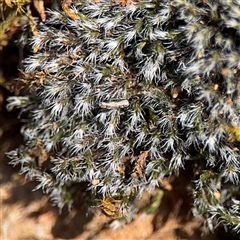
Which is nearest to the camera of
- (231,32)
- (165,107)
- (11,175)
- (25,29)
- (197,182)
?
(231,32)

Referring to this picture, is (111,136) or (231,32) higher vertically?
(231,32)

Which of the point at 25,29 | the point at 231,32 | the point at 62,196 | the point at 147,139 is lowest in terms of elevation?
the point at 62,196

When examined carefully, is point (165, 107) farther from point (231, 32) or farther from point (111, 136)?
point (231, 32)

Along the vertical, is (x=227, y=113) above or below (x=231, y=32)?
below

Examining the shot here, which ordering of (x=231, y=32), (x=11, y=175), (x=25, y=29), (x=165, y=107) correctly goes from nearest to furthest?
1. (x=231, y=32)
2. (x=165, y=107)
3. (x=25, y=29)
4. (x=11, y=175)

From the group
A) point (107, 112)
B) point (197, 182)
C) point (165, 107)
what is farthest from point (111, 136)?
point (197, 182)

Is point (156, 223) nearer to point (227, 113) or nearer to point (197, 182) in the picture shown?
point (197, 182)

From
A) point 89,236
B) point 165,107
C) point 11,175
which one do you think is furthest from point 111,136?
point 11,175

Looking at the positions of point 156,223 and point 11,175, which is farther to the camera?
point 11,175

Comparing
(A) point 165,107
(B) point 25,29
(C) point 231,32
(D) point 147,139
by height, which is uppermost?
(C) point 231,32
